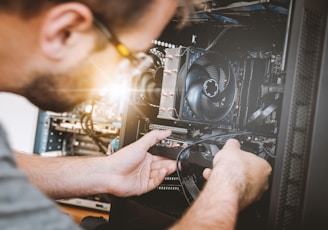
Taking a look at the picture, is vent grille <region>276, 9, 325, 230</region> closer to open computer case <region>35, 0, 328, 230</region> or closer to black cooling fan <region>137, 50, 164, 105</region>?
open computer case <region>35, 0, 328, 230</region>

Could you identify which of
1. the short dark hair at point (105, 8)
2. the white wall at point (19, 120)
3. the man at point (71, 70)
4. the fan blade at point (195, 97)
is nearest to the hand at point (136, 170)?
the fan blade at point (195, 97)

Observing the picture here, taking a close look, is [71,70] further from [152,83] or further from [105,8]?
[152,83]

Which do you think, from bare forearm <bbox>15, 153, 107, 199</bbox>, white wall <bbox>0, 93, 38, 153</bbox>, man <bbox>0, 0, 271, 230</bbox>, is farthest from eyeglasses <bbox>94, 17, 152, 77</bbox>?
white wall <bbox>0, 93, 38, 153</bbox>

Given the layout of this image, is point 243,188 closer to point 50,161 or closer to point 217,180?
point 217,180

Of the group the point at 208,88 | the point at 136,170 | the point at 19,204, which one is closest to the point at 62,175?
the point at 136,170

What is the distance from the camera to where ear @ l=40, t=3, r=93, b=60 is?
57 centimetres

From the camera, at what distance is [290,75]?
747 millimetres

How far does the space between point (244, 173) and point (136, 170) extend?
427mm

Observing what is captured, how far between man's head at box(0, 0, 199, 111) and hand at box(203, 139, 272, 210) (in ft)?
1.20

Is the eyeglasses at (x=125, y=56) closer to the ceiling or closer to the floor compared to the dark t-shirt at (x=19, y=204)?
closer to the ceiling

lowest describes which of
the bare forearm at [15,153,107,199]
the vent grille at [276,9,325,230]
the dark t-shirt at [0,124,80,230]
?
the bare forearm at [15,153,107,199]

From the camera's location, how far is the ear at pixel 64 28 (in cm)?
57

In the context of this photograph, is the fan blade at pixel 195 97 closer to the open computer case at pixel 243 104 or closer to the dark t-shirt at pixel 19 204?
the open computer case at pixel 243 104

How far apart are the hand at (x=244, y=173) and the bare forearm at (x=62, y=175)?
44 centimetres
